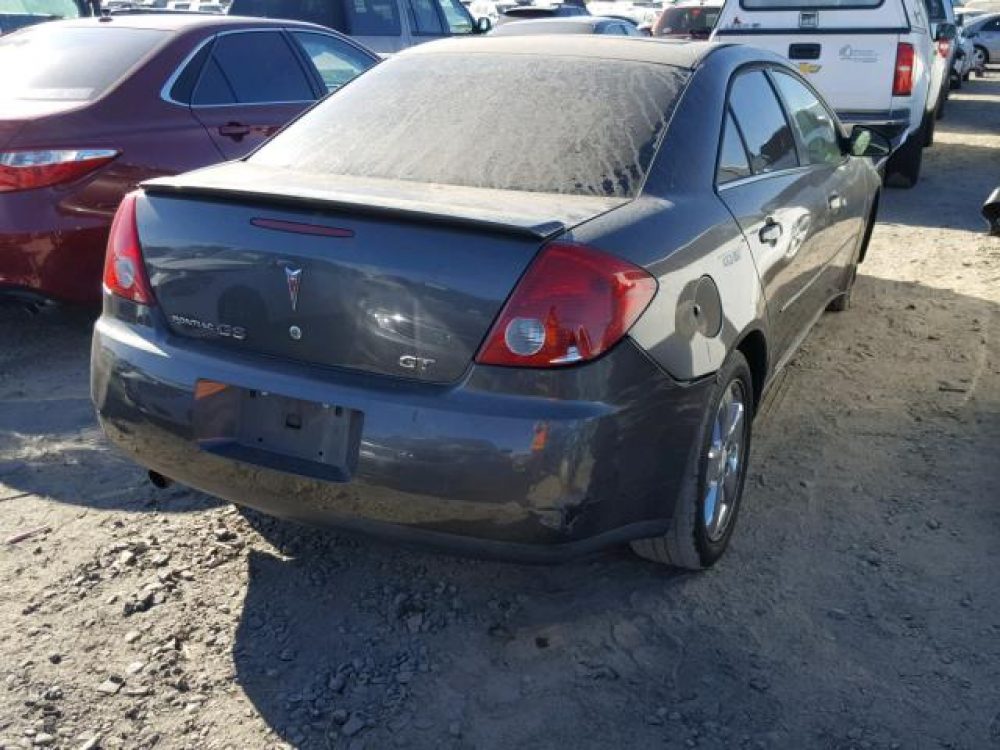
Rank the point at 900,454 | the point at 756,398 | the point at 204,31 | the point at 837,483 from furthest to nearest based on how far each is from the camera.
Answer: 1. the point at 204,31
2. the point at 900,454
3. the point at 837,483
4. the point at 756,398

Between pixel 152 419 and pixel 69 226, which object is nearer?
pixel 152 419

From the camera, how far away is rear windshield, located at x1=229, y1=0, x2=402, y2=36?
10438mm

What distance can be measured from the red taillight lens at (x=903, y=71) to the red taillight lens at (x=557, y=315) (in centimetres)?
765

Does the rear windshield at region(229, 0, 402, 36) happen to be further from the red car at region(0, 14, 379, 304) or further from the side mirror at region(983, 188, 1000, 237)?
the side mirror at region(983, 188, 1000, 237)

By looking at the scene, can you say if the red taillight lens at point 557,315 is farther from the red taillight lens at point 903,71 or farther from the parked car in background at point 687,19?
the parked car in background at point 687,19

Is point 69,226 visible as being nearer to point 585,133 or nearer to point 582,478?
point 585,133

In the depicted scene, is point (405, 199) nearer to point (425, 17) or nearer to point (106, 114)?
point (106, 114)

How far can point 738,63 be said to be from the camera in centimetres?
370

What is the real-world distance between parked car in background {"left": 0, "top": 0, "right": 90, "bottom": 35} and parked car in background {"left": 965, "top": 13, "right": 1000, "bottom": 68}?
21944mm

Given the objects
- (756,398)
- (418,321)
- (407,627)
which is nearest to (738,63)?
(756,398)

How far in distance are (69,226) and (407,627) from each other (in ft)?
9.68

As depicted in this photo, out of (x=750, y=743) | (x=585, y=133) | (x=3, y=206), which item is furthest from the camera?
(x=3, y=206)

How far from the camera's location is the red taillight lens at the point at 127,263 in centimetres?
293

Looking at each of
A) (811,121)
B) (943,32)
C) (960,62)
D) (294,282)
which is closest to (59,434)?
(294,282)
